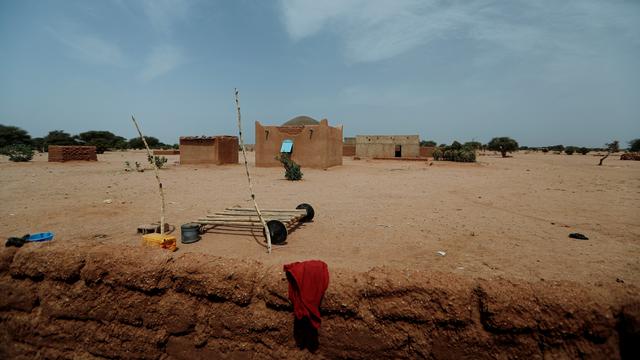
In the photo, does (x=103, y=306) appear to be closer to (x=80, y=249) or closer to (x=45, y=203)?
(x=80, y=249)

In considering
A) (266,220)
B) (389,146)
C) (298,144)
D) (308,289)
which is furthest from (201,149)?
(389,146)

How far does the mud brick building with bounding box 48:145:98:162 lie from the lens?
19156mm

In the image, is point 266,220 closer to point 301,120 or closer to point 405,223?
point 405,223

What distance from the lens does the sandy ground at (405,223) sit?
4070mm

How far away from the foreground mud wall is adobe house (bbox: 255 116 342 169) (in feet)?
52.1

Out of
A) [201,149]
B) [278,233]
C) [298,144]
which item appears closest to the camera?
[278,233]

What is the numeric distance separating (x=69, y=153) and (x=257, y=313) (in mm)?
23126

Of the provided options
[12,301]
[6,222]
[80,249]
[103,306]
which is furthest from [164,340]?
[6,222]

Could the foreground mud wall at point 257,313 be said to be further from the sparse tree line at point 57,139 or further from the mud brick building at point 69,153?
the sparse tree line at point 57,139

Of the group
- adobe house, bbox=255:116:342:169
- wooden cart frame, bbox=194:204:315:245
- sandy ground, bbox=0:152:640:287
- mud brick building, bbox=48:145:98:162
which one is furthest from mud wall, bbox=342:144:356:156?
wooden cart frame, bbox=194:204:315:245

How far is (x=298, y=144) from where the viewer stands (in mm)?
18703

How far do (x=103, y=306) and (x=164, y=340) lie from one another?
65cm

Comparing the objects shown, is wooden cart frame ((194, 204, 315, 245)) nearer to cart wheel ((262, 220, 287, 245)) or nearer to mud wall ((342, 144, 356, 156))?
cart wheel ((262, 220, 287, 245))

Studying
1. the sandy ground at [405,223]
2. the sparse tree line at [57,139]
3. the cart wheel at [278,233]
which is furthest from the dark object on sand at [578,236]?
the sparse tree line at [57,139]
